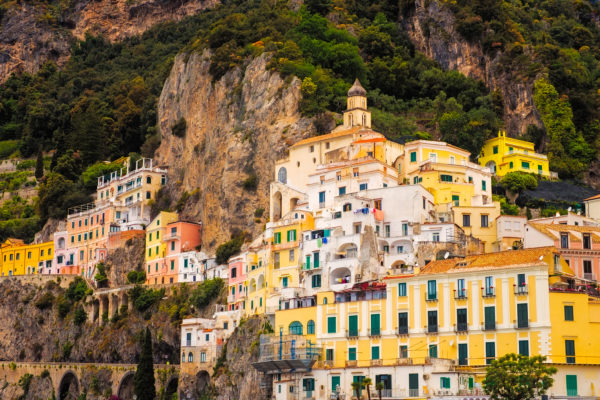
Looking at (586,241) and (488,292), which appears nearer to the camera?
(488,292)

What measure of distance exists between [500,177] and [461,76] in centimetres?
2063

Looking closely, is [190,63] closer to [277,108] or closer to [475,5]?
[277,108]

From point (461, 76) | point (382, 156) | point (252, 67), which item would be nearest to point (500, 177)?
point (382, 156)

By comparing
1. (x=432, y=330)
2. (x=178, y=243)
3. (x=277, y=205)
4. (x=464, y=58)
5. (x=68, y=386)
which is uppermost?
(x=464, y=58)

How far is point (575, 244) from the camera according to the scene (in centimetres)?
7838

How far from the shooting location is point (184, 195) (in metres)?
110

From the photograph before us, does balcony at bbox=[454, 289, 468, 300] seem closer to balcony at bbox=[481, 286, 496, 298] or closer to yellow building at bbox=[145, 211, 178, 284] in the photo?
balcony at bbox=[481, 286, 496, 298]

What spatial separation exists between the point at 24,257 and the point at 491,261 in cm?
7047

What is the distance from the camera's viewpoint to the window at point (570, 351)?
64188mm

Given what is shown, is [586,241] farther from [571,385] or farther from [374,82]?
[374,82]

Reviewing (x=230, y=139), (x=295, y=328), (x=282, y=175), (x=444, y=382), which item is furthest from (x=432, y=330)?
(x=230, y=139)

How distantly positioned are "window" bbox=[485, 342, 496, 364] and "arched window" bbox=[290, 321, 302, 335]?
14697mm

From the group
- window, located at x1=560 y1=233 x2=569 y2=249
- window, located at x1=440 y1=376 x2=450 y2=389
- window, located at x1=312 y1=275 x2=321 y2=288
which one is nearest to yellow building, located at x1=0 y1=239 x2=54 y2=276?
window, located at x1=312 y1=275 x2=321 y2=288

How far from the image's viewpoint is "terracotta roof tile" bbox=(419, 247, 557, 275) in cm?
6738
